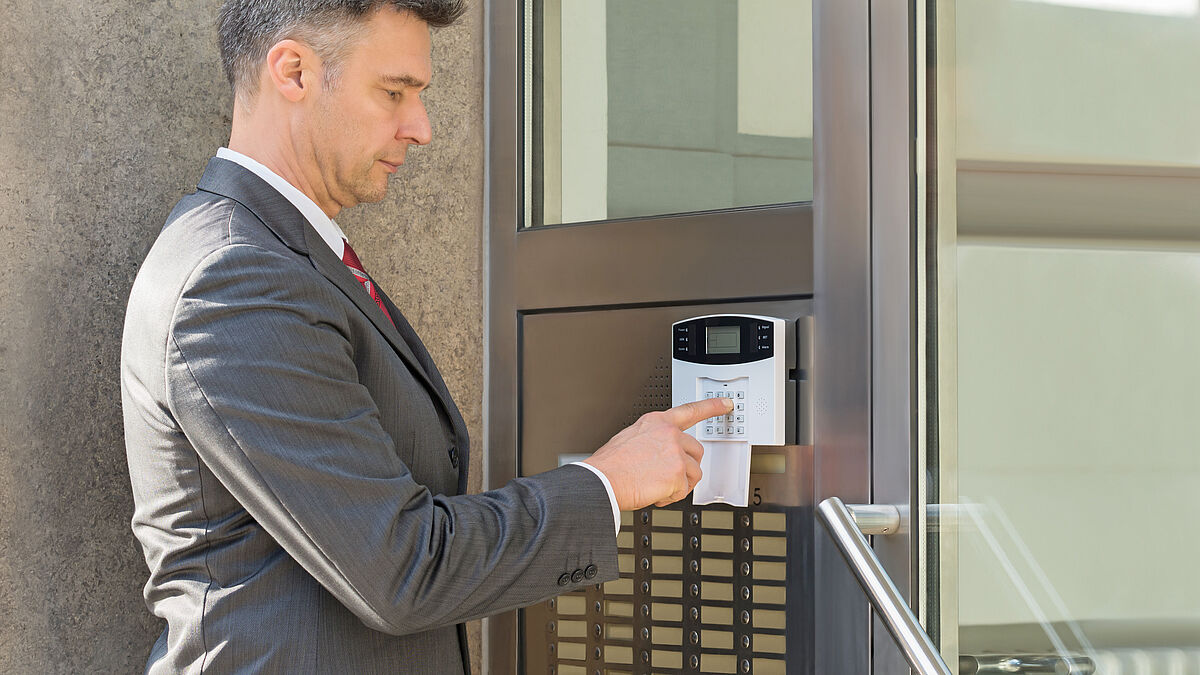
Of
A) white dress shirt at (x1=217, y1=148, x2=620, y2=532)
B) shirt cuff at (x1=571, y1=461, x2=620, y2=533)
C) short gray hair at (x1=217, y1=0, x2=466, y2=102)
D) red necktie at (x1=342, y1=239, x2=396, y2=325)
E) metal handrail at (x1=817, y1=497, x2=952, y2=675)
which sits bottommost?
metal handrail at (x1=817, y1=497, x2=952, y2=675)

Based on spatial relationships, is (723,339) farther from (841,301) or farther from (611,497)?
(611,497)

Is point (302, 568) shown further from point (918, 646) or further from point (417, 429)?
point (918, 646)

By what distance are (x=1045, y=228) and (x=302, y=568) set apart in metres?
0.89

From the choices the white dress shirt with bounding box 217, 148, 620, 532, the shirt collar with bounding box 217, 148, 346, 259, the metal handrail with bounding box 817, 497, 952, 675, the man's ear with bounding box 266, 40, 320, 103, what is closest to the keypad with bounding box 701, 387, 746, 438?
the metal handrail with bounding box 817, 497, 952, 675

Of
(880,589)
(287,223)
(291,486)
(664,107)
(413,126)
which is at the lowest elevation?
(880,589)

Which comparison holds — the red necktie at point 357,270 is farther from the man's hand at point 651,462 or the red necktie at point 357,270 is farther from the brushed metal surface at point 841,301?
the brushed metal surface at point 841,301

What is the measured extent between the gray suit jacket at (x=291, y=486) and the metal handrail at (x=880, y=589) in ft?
0.93

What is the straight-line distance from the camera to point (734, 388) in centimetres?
154

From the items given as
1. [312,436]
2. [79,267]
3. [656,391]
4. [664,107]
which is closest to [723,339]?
[656,391]

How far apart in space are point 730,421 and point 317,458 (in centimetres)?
67

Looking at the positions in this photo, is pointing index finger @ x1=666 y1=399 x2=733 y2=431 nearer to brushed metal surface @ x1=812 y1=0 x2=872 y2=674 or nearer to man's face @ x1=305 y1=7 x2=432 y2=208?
brushed metal surface @ x1=812 y1=0 x2=872 y2=674

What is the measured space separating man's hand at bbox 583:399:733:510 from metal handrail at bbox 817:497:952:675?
0.17 m

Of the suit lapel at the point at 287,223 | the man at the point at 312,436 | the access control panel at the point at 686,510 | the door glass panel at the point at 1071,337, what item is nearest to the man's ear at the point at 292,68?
the man at the point at 312,436

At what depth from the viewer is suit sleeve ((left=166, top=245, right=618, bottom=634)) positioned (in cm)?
102
